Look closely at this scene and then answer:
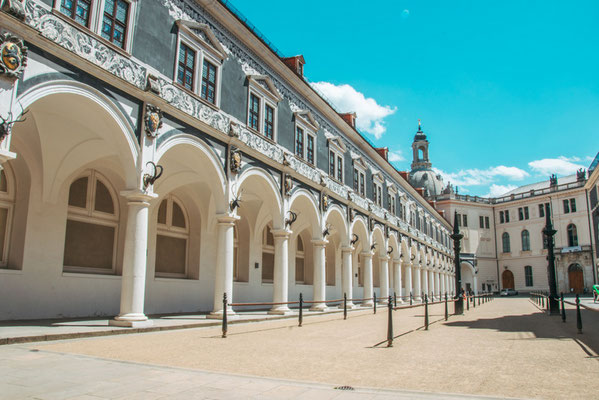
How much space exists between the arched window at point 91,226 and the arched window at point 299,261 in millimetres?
15459

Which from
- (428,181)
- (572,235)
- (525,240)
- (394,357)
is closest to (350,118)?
(394,357)

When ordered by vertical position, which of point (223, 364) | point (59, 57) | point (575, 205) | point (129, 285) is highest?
point (575, 205)

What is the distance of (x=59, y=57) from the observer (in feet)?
35.5

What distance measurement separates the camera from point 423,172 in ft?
284

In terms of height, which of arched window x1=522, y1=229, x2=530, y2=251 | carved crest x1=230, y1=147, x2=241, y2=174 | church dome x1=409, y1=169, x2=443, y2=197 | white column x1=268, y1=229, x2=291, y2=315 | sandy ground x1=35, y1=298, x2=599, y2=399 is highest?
church dome x1=409, y1=169, x2=443, y2=197

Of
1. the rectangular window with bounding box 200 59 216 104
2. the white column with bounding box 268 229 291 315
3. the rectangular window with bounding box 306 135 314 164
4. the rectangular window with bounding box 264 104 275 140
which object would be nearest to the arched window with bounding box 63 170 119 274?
the rectangular window with bounding box 200 59 216 104

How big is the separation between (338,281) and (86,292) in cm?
2234

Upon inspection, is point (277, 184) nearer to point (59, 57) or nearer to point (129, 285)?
point (129, 285)

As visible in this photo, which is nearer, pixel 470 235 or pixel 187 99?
pixel 187 99

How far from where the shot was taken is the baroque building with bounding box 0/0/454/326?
11578 millimetres

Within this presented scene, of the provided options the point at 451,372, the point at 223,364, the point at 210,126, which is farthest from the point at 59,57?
the point at 451,372

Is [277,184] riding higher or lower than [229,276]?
higher

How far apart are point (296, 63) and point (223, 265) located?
11.8 m

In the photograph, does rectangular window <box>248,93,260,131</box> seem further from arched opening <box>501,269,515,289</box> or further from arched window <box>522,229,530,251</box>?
arched opening <box>501,269,515,289</box>
